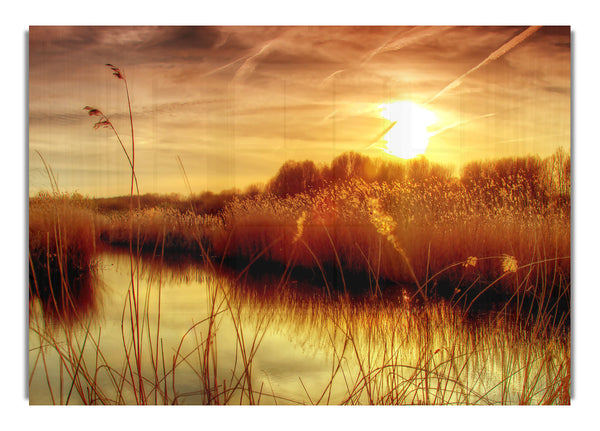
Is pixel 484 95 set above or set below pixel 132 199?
above

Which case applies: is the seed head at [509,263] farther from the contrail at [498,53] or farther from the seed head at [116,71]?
the seed head at [116,71]

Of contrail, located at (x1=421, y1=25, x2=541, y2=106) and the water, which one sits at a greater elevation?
contrail, located at (x1=421, y1=25, x2=541, y2=106)

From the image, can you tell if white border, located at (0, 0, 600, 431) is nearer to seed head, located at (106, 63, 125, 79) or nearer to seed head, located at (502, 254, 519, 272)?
seed head, located at (106, 63, 125, 79)

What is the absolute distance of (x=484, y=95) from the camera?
17.6ft

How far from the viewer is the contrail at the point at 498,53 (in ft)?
17.6

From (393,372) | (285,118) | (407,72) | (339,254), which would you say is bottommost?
(393,372)

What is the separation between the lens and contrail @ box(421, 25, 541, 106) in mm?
5352

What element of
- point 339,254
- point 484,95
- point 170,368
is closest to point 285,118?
point 339,254

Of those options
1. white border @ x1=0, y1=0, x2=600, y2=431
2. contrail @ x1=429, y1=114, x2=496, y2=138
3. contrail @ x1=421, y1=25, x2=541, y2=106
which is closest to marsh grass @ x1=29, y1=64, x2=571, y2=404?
white border @ x1=0, y1=0, x2=600, y2=431

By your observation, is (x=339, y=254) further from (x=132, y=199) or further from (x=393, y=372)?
(x=132, y=199)

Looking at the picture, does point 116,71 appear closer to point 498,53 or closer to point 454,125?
point 454,125

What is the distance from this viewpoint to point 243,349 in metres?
5.25

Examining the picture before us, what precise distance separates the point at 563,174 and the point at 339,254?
172 cm

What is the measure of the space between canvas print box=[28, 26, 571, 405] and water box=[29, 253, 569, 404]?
0.05ft
